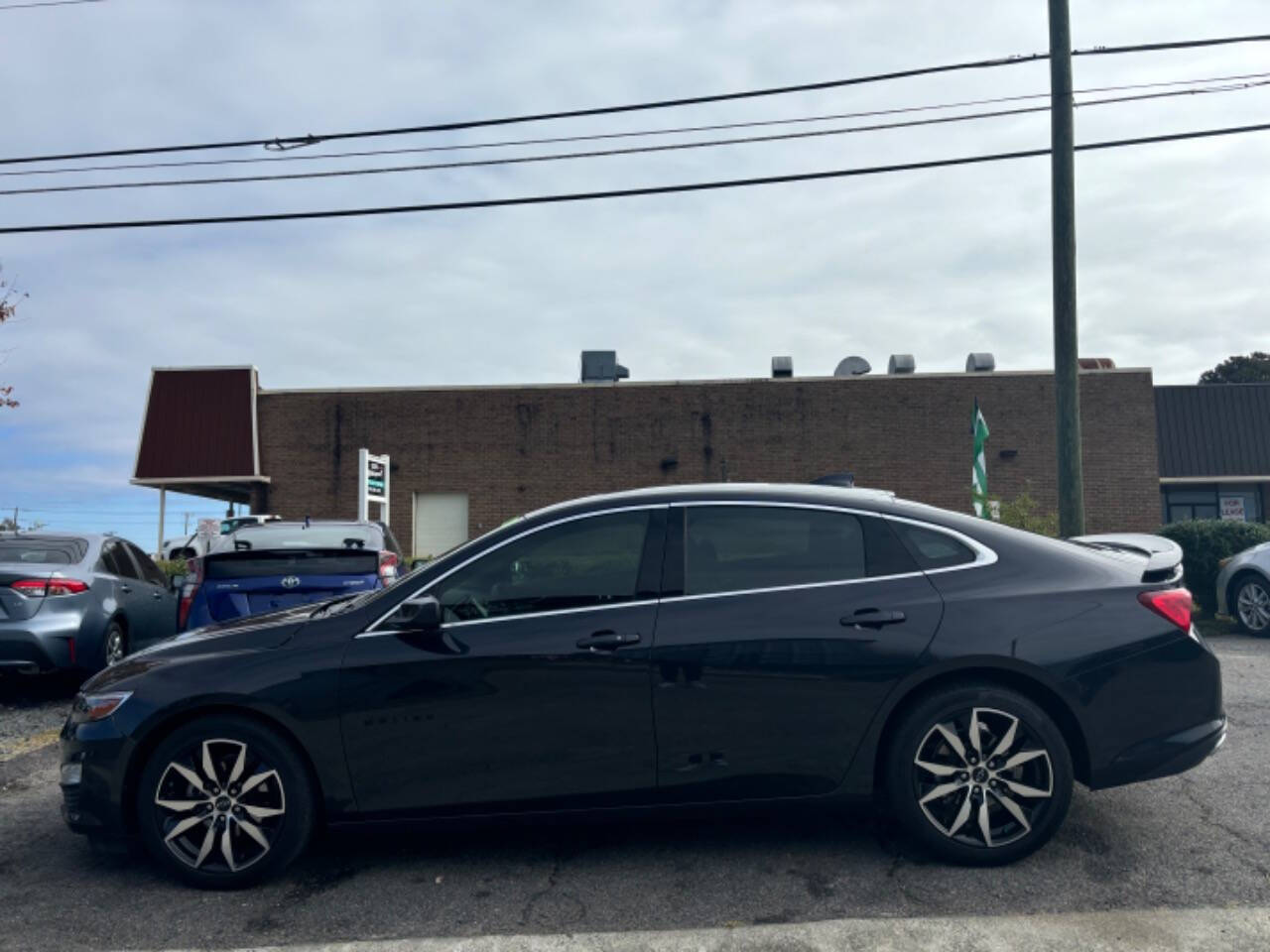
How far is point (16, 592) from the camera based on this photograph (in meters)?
8.45

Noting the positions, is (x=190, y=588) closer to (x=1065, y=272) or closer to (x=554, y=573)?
(x=554, y=573)

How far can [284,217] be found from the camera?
14117mm

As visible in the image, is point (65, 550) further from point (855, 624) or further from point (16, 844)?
point (855, 624)

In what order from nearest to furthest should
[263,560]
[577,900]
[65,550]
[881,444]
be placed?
1. [577,900]
2. [263,560]
3. [65,550]
4. [881,444]

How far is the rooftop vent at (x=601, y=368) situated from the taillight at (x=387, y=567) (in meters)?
20.9

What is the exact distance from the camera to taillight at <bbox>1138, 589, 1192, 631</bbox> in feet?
14.6

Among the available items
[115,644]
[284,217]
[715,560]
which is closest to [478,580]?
[715,560]

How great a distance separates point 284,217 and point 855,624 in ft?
38.7

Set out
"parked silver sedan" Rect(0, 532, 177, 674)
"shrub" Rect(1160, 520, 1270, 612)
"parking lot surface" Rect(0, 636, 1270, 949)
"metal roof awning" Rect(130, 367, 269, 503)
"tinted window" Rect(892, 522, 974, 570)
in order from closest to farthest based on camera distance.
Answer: "parking lot surface" Rect(0, 636, 1270, 949) → "tinted window" Rect(892, 522, 974, 570) → "parked silver sedan" Rect(0, 532, 177, 674) → "shrub" Rect(1160, 520, 1270, 612) → "metal roof awning" Rect(130, 367, 269, 503)

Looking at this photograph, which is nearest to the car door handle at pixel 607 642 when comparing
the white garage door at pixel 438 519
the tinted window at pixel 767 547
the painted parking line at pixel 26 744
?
the tinted window at pixel 767 547

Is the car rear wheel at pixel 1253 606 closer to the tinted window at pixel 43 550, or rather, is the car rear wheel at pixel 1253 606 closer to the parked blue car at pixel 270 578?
the parked blue car at pixel 270 578

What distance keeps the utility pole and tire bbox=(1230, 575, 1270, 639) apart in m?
2.43

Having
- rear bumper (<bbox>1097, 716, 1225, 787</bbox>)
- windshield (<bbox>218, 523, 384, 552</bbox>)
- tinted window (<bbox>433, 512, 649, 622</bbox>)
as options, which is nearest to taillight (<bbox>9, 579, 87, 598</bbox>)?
windshield (<bbox>218, 523, 384, 552</bbox>)

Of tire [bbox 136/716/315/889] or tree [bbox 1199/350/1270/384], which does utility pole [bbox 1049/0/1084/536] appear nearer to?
tire [bbox 136/716/315/889]
